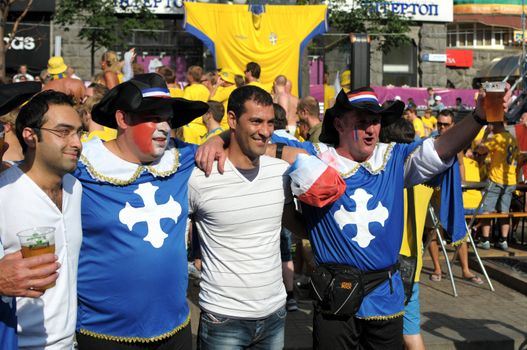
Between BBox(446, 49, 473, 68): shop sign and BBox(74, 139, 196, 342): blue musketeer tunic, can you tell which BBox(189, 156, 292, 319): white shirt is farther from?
BBox(446, 49, 473, 68): shop sign

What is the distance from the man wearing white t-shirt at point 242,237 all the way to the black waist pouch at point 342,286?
31 centimetres

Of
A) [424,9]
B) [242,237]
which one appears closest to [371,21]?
[424,9]

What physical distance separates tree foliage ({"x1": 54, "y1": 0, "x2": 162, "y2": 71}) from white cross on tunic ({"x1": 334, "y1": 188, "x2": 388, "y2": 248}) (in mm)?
21632

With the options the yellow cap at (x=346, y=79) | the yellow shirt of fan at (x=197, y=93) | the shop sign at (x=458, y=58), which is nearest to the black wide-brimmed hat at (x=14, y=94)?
the yellow shirt of fan at (x=197, y=93)

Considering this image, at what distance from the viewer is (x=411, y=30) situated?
30812 mm

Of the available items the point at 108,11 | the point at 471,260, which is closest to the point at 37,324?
the point at 471,260

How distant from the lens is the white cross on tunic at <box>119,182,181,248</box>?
11.0ft

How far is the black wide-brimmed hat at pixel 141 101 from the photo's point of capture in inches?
136

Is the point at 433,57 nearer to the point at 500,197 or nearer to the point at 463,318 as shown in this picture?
the point at 500,197

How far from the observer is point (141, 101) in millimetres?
3463

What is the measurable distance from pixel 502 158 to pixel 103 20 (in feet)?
56.9

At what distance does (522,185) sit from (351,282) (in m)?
7.64

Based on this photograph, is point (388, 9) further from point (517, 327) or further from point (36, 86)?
point (36, 86)

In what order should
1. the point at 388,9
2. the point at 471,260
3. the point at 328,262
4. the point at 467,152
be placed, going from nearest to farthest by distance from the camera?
the point at 328,262, the point at 471,260, the point at 467,152, the point at 388,9
